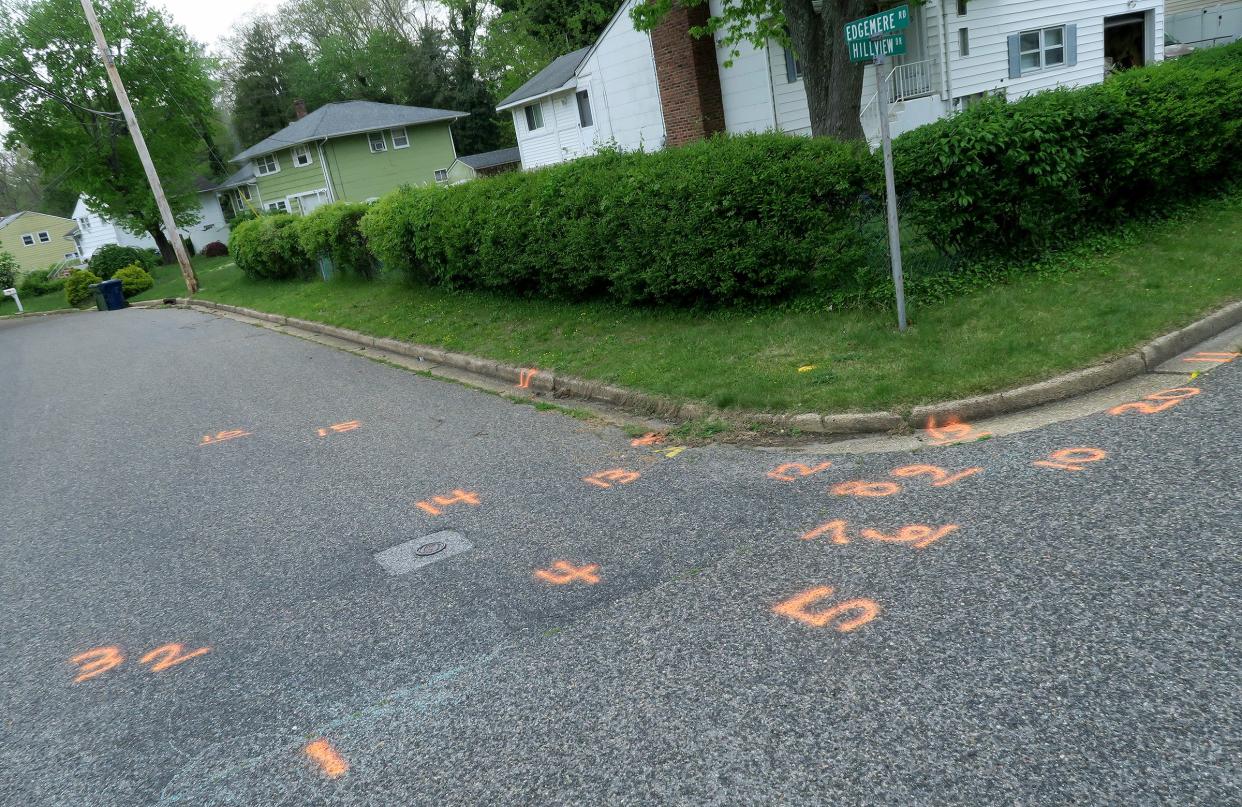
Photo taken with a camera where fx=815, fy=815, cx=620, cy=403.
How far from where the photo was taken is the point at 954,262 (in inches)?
340

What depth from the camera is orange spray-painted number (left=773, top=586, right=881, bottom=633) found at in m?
3.63

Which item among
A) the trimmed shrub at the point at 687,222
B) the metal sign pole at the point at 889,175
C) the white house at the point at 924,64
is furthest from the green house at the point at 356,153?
the metal sign pole at the point at 889,175

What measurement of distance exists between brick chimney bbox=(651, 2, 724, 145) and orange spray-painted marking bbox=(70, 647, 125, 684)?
60.4 feet

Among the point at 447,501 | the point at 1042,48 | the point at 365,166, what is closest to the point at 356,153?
the point at 365,166

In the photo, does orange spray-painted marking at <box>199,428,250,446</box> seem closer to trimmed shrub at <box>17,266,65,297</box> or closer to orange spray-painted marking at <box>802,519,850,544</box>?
orange spray-painted marking at <box>802,519,850,544</box>

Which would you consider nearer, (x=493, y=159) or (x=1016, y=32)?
(x=1016, y=32)

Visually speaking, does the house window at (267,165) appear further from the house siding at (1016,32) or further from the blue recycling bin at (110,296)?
the house siding at (1016,32)

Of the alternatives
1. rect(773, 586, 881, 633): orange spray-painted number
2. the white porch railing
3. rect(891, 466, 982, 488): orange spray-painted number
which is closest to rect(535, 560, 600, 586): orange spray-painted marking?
rect(773, 586, 881, 633): orange spray-painted number

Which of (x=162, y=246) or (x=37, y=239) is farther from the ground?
(x=37, y=239)

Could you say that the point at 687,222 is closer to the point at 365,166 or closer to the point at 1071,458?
the point at 1071,458

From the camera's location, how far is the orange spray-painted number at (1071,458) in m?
4.82

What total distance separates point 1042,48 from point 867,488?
21.0m

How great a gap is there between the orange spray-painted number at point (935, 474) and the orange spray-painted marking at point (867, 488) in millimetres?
168

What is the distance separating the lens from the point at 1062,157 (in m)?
8.24
